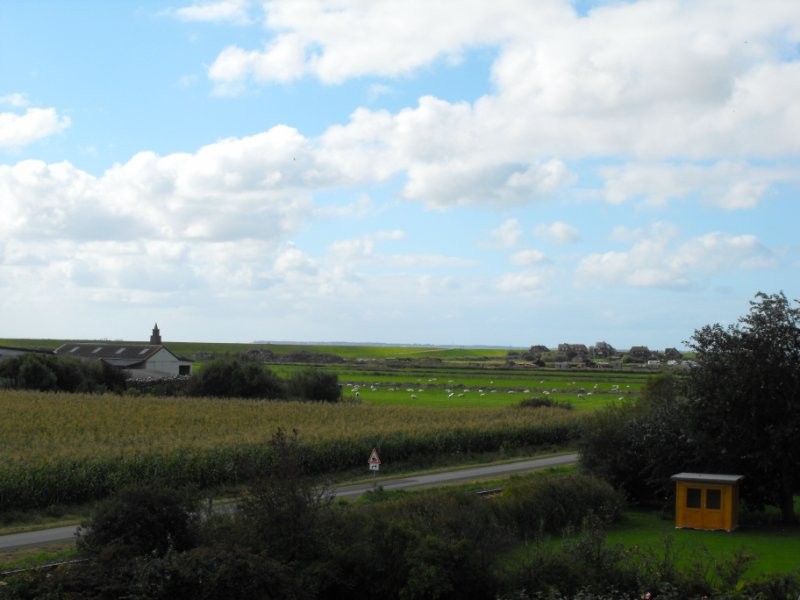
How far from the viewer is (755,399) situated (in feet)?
103

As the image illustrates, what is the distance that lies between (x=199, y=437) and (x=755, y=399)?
24542mm

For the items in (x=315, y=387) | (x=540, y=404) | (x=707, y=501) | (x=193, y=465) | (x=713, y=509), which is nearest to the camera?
(x=713, y=509)

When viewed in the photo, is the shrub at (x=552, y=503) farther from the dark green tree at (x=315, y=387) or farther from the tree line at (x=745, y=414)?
the dark green tree at (x=315, y=387)

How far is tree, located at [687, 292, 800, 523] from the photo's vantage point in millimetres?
31125

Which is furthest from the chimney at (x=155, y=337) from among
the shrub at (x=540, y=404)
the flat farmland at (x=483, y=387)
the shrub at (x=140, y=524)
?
the shrub at (x=140, y=524)

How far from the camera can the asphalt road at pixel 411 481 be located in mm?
24266

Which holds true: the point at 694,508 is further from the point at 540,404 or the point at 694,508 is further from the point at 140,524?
the point at 540,404

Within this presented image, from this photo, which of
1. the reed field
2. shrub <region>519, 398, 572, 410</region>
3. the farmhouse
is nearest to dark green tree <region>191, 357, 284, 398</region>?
the reed field

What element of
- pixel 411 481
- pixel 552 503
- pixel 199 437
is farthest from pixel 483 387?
pixel 552 503

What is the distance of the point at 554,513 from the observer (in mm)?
28625

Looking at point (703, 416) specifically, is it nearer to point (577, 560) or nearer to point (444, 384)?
point (577, 560)

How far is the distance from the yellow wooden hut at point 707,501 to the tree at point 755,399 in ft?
4.28

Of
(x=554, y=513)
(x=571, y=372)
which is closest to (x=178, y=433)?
(x=554, y=513)

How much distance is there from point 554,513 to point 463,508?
6.77m
